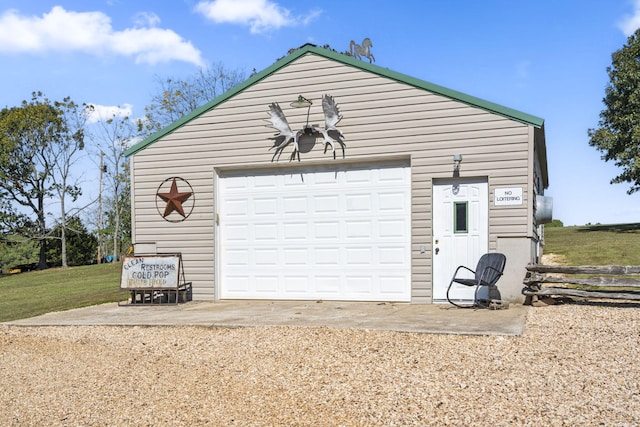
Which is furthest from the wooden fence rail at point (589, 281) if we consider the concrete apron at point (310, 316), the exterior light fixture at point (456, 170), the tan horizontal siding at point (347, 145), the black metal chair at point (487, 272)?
the exterior light fixture at point (456, 170)

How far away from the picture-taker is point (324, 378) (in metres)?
5.30

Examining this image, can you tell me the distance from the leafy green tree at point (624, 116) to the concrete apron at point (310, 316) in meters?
18.3

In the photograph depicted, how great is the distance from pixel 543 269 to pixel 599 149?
2013 centimetres

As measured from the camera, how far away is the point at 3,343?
7488 mm

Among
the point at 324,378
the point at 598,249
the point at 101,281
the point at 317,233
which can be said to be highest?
the point at 317,233

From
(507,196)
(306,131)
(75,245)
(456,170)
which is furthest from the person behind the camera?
(75,245)

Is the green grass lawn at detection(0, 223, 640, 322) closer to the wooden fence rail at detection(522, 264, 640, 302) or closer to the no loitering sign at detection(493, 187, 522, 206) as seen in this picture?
the no loitering sign at detection(493, 187, 522, 206)

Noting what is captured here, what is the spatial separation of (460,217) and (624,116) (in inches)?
748

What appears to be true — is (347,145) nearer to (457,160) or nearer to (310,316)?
(457,160)

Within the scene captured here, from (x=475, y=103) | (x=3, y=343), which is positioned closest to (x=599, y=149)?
(x=475, y=103)

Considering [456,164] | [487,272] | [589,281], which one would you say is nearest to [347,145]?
[456,164]

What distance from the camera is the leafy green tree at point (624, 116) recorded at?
24.5 metres

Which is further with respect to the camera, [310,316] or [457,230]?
[457,230]

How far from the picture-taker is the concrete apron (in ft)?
24.2
